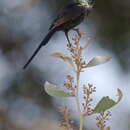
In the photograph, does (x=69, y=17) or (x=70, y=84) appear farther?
(x=69, y=17)

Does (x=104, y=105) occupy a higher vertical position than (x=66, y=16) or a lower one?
higher

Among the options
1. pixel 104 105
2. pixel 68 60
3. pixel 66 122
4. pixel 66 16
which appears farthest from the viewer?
pixel 66 16

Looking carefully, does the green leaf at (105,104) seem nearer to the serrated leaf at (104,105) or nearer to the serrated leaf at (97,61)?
the serrated leaf at (104,105)

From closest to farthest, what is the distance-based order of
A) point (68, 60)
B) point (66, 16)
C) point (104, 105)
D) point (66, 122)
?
point (66, 122), point (104, 105), point (68, 60), point (66, 16)

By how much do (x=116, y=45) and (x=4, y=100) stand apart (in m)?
2.06

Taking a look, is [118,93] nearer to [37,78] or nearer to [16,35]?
[37,78]

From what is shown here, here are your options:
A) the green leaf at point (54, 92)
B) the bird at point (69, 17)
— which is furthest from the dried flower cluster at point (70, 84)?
the bird at point (69, 17)

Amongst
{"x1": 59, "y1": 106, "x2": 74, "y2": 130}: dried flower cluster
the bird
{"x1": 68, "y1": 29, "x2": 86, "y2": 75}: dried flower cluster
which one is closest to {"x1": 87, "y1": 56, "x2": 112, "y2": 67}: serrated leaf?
{"x1": 68, "y1": 29, "x2": 86, "y2": 75}: dried flower cluster

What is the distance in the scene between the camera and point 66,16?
3.20 meters

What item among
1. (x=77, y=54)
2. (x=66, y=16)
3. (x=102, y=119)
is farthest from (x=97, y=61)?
(x=66, y=16)

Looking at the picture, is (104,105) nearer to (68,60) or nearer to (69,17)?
(68,60)

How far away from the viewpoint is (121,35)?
371 inches

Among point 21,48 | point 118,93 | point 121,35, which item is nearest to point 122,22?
point 121,35

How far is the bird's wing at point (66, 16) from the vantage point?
3.16m
